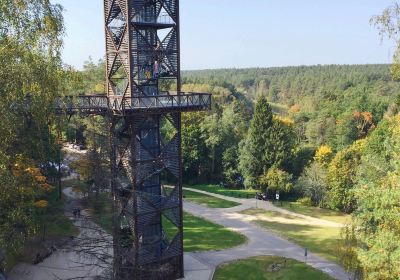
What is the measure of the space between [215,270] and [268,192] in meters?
21.8

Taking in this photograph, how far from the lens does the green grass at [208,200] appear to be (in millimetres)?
41906

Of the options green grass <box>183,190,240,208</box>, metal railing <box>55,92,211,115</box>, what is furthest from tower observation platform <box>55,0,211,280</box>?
green grass <box>183,190,240,208</box>

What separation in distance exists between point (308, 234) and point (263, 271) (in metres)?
9.22

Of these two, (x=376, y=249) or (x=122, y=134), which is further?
(x=122, y=134)

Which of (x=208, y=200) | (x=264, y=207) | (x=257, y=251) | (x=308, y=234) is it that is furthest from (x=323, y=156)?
(x=257, y=251)

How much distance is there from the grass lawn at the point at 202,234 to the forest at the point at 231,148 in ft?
9.89

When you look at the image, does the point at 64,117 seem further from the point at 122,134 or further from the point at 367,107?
the point at 367,107

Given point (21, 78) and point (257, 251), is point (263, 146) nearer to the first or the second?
point (257, 251)

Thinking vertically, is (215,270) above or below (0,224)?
below

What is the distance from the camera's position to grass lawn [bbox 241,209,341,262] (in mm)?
29734

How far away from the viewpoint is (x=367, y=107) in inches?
2547

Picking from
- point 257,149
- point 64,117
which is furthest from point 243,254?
point 257,149

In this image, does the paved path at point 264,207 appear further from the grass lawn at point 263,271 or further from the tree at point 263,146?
the grass lawn at point 263,271

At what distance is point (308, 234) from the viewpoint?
3325 centimetres
